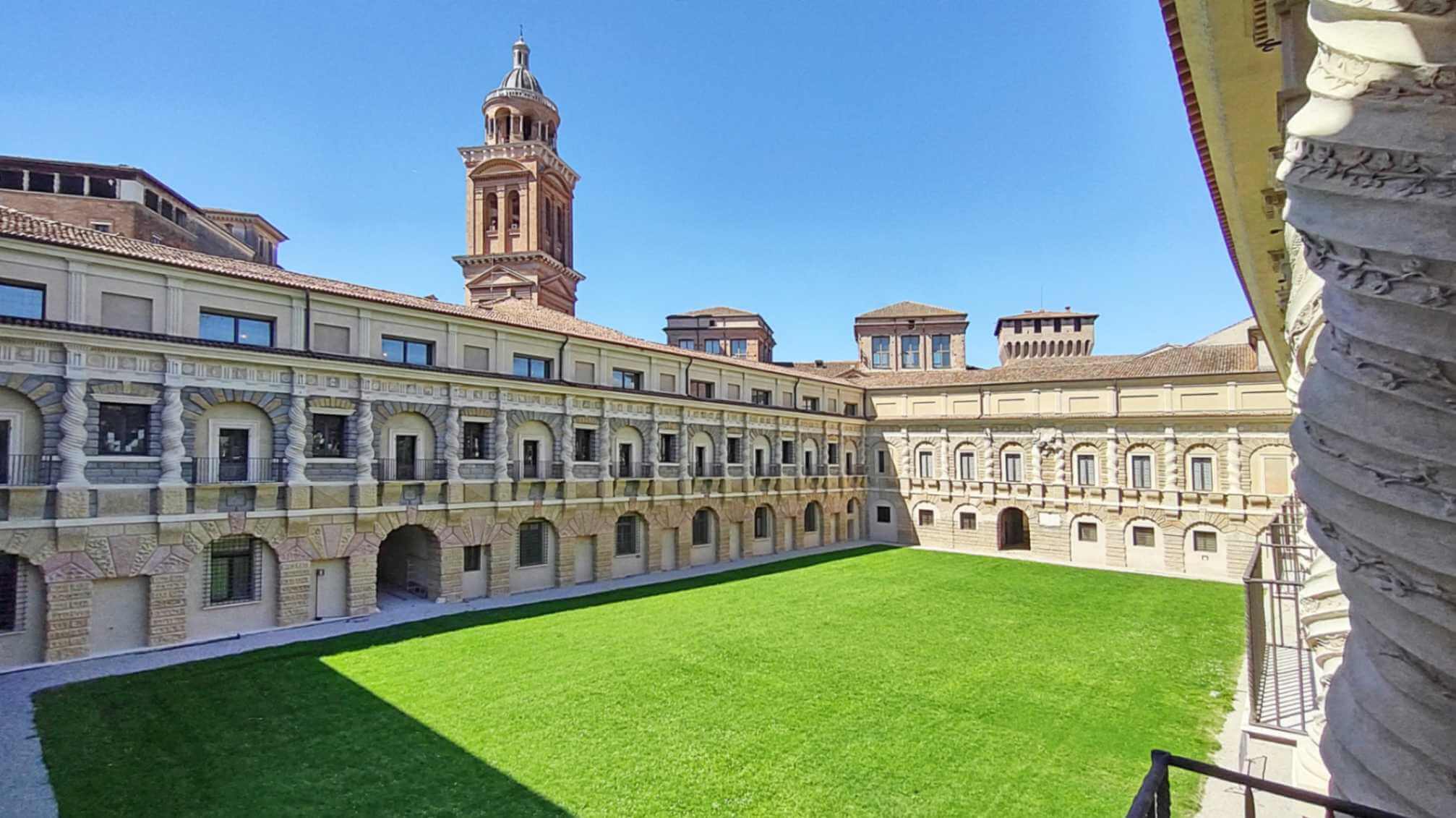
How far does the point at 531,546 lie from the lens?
80.9ft

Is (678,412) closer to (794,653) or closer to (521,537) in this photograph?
(521,537)

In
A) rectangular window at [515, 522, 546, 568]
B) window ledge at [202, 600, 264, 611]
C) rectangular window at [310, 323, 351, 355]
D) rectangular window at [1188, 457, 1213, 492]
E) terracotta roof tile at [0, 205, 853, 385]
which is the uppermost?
terracotta roof tile at [0, 205, 853, 385]

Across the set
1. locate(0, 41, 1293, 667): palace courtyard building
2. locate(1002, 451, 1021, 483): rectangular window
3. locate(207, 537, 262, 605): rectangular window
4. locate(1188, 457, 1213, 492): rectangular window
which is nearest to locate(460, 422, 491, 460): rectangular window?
locate(0, 41, 1293, 667): palace courtyard building

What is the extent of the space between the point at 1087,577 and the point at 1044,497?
20.4 ft

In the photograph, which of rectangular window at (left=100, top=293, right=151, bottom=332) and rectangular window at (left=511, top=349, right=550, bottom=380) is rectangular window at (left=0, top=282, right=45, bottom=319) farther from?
rectangular window at (left=511, top=349, right=550, bottom=380)

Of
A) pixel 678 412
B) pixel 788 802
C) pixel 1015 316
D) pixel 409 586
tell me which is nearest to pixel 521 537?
pixel 409 586

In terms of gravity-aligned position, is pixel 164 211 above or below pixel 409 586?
above

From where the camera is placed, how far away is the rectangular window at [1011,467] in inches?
1387

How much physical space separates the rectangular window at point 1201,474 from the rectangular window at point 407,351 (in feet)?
105

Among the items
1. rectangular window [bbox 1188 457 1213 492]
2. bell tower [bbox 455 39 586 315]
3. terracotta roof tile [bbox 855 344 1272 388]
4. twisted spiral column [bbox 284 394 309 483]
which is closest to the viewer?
twisted spiral column [bbox 284 394 309 483]

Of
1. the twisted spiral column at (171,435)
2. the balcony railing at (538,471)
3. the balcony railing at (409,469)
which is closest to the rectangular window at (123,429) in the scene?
the twisted spiral column at (171,435)

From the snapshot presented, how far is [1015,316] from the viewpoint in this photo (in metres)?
54.2

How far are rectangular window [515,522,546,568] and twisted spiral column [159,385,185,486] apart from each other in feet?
33.3

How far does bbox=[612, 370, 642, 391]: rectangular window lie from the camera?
27703 millimetres
